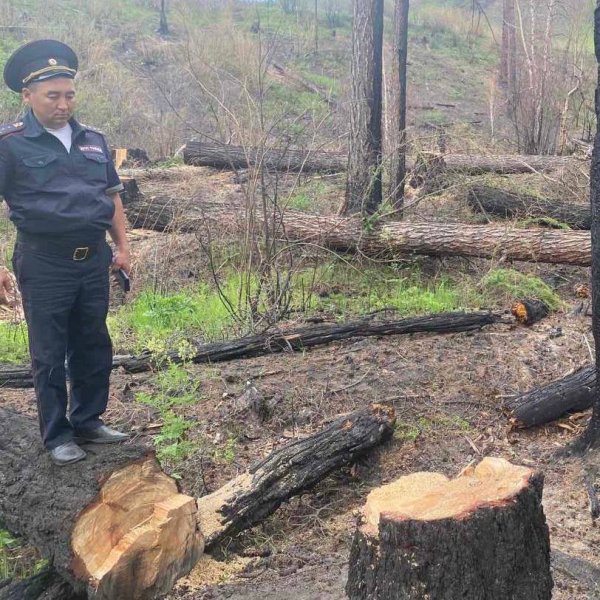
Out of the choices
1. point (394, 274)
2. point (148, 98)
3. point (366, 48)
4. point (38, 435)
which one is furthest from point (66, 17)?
point (38, 435)

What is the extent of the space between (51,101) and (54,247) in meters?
0.70


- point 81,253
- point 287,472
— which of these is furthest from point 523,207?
point 81,253

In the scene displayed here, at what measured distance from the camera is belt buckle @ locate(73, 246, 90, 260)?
12.1 ft

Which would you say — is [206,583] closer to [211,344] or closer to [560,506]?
[560,506]

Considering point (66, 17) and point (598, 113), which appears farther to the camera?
point (66, 17)

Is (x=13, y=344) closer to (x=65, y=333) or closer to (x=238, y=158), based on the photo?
(x=65, y=333)

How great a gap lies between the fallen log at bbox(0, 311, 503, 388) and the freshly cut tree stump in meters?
2.99

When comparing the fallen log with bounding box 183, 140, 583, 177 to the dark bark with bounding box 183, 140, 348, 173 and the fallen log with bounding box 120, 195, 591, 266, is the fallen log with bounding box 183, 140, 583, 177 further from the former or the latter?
the fallen log with bounding box 120, 195, 591, 266

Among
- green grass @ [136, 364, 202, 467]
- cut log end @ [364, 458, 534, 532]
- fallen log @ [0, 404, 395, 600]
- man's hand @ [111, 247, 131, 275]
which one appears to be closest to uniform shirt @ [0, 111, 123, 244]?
man's hand @ [111, 247, 131, 275]

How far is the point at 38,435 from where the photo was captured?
4.02 meters

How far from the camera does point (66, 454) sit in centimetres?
370

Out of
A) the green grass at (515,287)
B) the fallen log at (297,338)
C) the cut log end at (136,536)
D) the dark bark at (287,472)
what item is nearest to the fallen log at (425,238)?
the green grass at (515,287)

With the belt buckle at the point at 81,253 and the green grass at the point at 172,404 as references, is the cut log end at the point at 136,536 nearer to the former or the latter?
the green grass at the point at 172,404

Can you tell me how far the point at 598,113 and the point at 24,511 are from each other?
11.6ft
